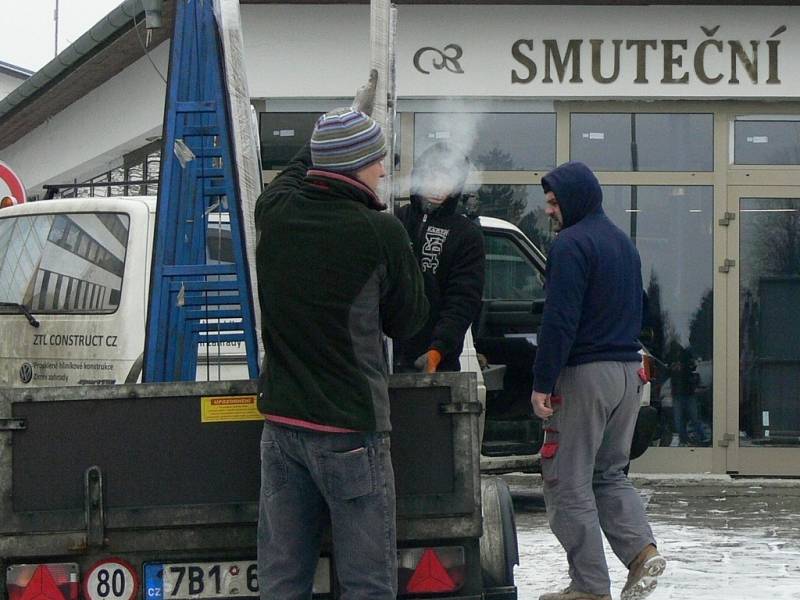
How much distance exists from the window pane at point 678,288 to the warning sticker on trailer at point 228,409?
8124mm

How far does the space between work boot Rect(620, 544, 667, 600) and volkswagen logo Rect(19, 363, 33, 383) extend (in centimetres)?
329

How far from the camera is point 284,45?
1226 centimetres

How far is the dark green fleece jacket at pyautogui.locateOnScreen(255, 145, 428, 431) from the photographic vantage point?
4.01 metres

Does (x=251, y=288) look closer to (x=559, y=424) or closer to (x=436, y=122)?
(x=559, y=424)

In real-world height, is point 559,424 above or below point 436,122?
below

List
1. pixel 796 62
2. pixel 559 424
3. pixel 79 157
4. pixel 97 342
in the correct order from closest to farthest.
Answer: pixel 559 424, pixel 97 342, pixel 796 62, pixel 79 157

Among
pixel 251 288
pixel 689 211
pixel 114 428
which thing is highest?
pixel 689 211

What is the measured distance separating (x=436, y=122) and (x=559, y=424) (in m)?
6.51

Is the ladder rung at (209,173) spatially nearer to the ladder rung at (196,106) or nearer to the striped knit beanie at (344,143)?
the ladder rung at (196,106)

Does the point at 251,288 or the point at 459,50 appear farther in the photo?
the point at 459,50

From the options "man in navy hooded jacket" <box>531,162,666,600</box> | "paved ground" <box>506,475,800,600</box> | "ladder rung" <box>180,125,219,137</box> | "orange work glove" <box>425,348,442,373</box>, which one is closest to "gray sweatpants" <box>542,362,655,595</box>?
"man in navy hooded jacket" <box>531,162,666,600</box>

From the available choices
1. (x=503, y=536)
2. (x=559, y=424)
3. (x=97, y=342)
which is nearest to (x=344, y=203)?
(x=503, y=536)

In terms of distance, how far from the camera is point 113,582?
4.29 meters

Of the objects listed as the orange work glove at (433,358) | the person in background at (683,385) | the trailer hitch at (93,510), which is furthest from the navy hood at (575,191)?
the person in background at (683,385)
